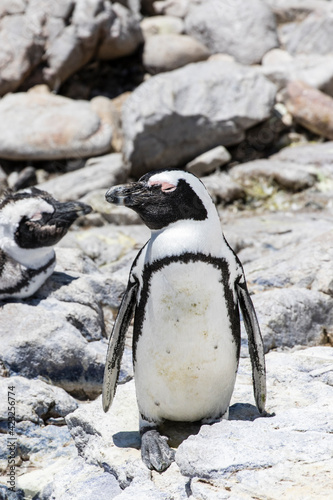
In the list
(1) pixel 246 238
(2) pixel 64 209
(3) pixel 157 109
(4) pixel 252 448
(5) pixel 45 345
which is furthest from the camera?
(3) pixel 157 109

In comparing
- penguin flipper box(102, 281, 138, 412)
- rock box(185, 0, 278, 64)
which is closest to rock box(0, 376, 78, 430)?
penguin flipper box(102, 281, 138, 412)

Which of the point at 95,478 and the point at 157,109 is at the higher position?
the point at 95,478

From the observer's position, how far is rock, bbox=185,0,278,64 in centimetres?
1232

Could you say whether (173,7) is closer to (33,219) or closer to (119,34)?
(119,34)

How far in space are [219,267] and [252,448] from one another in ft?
2.23

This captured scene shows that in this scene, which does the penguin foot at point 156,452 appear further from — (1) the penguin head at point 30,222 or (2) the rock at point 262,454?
(1) the penguin head at point 30,222

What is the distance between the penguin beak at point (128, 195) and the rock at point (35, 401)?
→ 1.53 meters

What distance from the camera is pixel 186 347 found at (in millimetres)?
2537

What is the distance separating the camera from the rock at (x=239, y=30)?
12320 mm

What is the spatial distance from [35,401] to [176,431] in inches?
40.8

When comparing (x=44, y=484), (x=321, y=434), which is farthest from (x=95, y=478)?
(x=321, y=434)

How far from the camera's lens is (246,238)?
21.6 ft

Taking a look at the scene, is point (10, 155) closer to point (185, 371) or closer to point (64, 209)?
point (64, 209)

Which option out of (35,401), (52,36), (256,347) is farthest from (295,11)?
(256,347)
